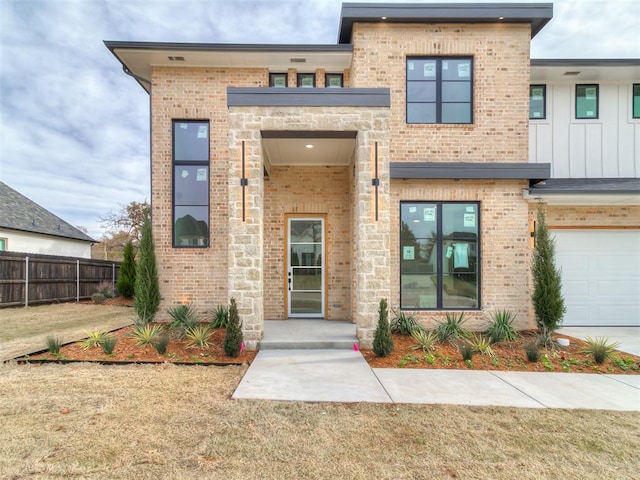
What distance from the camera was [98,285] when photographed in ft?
48.5

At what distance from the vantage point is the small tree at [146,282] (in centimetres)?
736

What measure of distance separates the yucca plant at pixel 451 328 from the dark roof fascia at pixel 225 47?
6519mm

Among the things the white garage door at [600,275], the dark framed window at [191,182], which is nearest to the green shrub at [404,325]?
the white garage door at [600,275]

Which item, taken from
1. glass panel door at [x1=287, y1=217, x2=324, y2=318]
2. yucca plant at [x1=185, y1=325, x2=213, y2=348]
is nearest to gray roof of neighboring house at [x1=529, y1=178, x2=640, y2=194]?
glass panel door at [x1=287, y1=217, x2=324, y2=318]

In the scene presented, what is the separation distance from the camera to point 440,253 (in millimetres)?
7312

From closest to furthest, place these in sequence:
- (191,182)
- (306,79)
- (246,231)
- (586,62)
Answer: (246,231) → (586,62) → (191,182) → (306,79)

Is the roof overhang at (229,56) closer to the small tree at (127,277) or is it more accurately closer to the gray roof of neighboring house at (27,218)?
the small tree at (127,277)

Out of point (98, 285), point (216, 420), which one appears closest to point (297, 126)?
point (216, 420)

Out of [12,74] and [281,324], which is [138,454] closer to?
[281,324]

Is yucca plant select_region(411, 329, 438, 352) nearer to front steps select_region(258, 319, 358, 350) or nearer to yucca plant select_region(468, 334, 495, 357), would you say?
yucca plant select_region(468, 334, 495, 357)

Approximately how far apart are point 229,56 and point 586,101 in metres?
9.19

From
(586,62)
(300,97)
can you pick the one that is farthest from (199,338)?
(586,62)

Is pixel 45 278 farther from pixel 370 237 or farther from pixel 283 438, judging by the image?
pixel 283 438

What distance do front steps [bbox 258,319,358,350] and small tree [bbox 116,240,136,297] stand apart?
8.85 m
